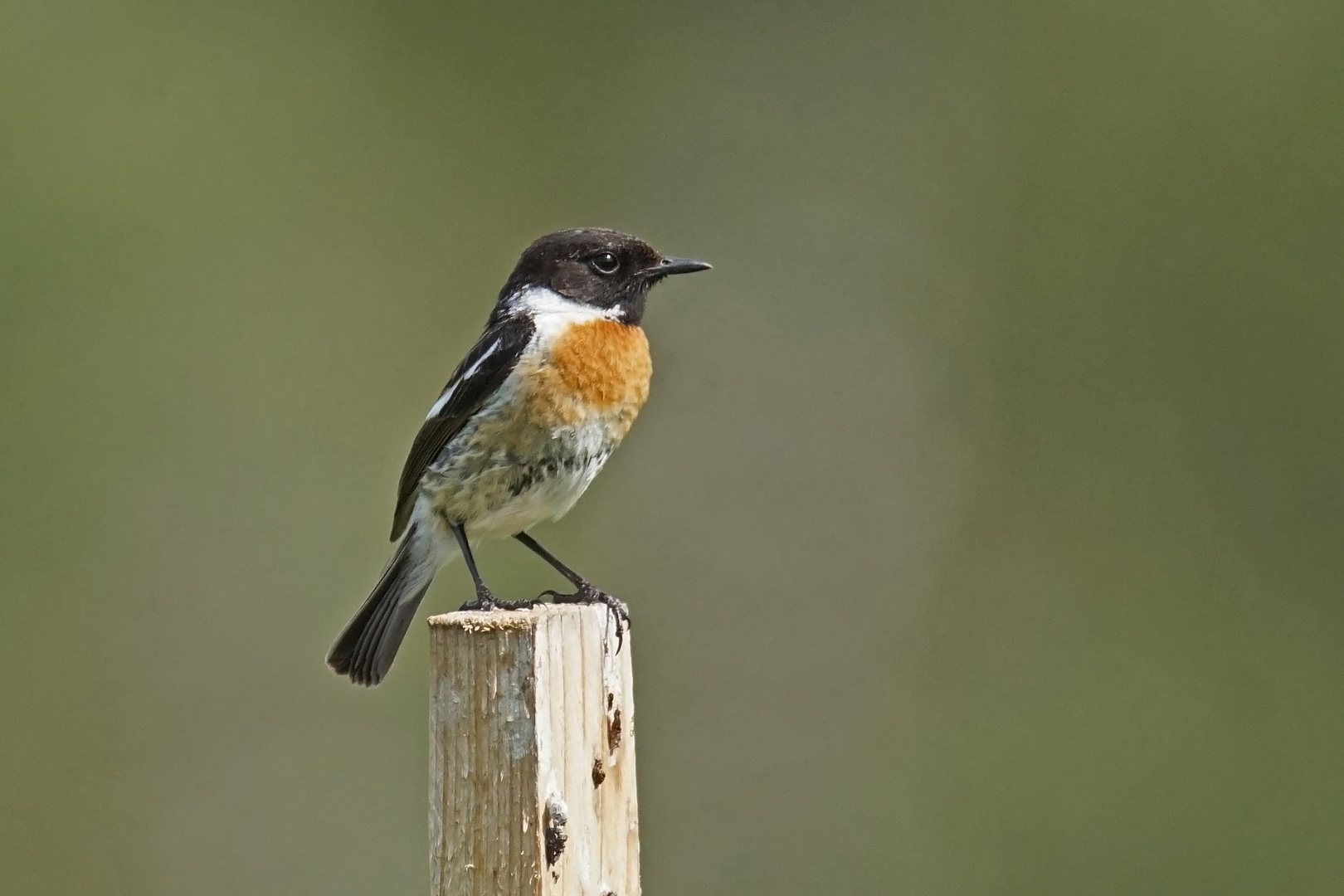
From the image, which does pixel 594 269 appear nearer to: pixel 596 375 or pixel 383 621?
pixel 596 375

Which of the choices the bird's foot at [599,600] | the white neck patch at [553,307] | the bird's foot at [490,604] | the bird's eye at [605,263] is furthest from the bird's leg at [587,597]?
the bird's eye at [605,263]

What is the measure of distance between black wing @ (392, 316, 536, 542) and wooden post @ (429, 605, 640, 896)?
1.77 m

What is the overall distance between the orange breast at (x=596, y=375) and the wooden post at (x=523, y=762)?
5.56 feet

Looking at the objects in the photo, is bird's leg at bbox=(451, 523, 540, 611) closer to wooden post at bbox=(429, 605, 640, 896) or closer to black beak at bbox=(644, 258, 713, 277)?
wooden post at bbox=(429, 605, 640, 896)

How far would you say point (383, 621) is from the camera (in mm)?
4711

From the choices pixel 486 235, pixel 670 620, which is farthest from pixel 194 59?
pixel 670 620

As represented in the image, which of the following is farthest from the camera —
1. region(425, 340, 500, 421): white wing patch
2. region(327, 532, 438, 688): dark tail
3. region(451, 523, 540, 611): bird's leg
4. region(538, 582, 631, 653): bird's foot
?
region(425, 340, 500, 421): white wing patch

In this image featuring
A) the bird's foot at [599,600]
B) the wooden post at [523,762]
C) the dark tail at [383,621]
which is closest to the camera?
the wooden post at [523,762]

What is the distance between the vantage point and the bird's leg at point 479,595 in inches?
149

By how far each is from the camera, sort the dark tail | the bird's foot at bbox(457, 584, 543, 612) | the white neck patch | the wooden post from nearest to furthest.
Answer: the wooden post, the bird's foot at bbox(457, 584, 543, 612), the dark tail, the white neck patch

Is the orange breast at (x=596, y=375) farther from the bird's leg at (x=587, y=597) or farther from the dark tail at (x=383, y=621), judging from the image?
the dark tail at (x=383, y=621)

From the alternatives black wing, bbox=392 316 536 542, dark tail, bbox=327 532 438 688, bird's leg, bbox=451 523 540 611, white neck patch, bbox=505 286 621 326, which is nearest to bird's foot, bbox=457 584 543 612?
bird's leg, bbox=451 523 540 611

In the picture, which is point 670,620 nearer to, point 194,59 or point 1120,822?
point 1120,822

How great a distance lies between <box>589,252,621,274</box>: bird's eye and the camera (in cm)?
502
